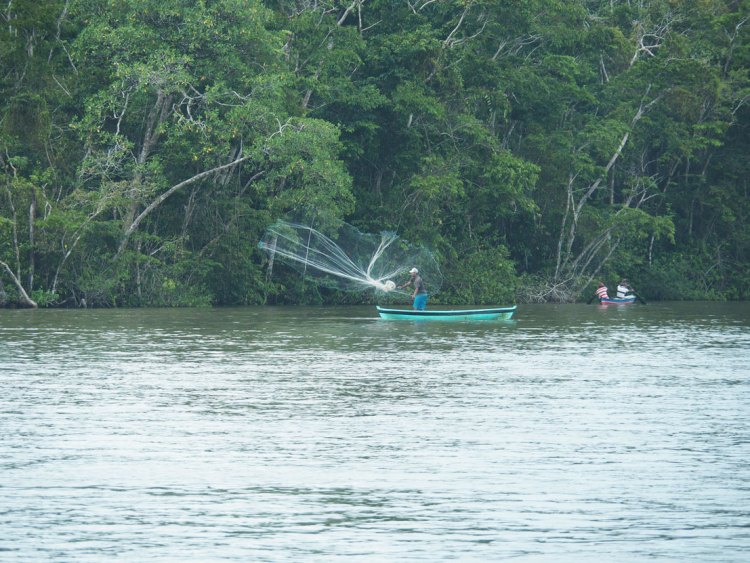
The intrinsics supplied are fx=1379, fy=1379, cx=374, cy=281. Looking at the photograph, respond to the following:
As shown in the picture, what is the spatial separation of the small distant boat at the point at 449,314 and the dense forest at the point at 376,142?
33.1 feet


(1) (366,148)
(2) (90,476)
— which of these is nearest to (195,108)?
(1) (366,148)

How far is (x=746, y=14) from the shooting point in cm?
6762

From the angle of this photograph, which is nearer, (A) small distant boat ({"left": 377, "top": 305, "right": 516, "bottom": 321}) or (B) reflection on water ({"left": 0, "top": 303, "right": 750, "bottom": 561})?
(B) reflection on water ({"left": 0, "top": 303, "right": 750, "bottom": 561})

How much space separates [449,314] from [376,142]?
2063 cm

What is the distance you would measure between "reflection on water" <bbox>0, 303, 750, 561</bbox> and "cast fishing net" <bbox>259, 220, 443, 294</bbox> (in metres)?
20.5

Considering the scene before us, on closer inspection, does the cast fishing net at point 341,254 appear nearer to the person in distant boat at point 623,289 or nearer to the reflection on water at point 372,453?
the person in distant boat at point 623,289

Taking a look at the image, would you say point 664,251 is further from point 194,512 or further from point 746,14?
point 194,512

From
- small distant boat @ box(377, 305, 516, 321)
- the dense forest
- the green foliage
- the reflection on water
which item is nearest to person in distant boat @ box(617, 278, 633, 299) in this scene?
the dense forest

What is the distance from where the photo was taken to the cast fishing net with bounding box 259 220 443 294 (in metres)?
51.1

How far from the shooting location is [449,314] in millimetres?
40688

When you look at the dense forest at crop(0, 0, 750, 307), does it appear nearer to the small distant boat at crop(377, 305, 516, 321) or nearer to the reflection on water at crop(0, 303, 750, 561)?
the small distant boat at crop(377, 305, 516, 321)

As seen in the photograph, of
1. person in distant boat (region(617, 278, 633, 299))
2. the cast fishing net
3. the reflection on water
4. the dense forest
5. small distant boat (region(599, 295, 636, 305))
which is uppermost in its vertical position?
the dense forest

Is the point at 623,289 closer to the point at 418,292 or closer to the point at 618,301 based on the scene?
the point at 618,301

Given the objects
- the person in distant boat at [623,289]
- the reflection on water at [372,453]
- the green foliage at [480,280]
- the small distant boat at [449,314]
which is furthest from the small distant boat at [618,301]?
the reflection on water at [372,453]
